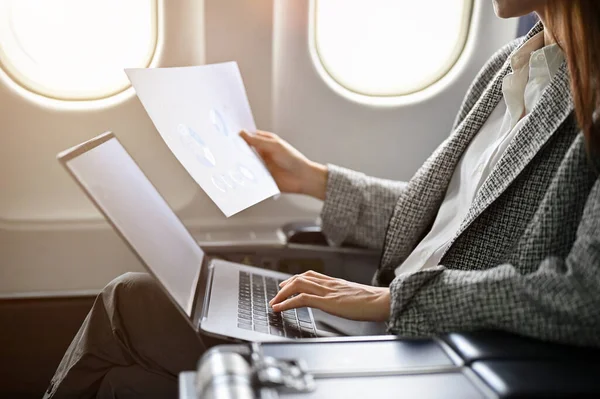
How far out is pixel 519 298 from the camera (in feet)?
2.99

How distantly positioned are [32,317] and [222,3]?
2.50 ft

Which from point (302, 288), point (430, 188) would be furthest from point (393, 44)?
point (302, 288)

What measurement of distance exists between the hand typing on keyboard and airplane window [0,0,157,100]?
2.57 feet

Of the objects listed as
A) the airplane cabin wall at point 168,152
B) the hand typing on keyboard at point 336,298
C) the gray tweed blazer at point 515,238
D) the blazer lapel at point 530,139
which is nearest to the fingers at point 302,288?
the hand typing on keyboard at point 336,298

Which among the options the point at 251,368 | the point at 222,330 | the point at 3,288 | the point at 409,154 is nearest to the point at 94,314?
the point at 222,330

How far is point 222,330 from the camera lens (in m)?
1.04

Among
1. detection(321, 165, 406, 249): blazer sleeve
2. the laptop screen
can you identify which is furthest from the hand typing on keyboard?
detection(321, 165, 406, 249): blazer sleeve

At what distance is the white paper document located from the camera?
1.20m

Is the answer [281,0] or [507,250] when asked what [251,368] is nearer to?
[507,250]

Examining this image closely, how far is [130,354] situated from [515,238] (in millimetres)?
604

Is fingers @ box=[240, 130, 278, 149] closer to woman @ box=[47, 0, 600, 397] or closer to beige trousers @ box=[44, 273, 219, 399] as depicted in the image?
woman @ box=[47, 0, 600, 397]

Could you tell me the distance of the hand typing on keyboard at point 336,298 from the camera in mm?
1071

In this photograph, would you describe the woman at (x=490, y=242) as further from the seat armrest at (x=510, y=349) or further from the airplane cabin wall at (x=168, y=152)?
the airplane cabin wall at (x=168, y=152)

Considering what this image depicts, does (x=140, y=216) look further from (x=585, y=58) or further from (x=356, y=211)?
(x=585, y=58)
